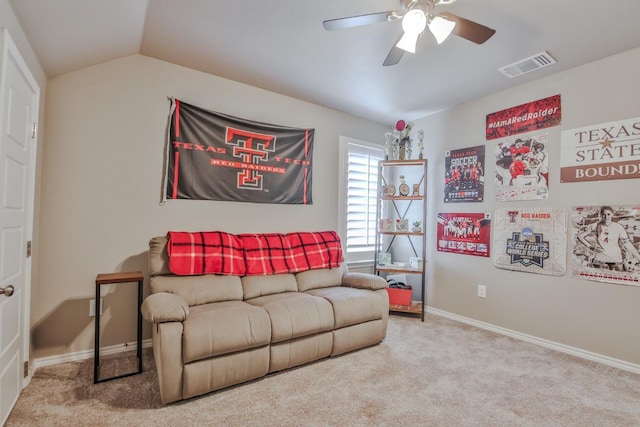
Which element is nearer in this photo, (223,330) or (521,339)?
(223,330)

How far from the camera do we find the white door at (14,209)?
5.26ft

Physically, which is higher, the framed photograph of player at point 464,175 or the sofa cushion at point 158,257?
the framed photograph of player at point 464,175

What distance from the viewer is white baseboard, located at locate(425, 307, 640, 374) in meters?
2.50

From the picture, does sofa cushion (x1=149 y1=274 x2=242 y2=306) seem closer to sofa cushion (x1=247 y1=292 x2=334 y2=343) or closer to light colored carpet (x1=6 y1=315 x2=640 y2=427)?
sofa cushion (x1=247 y1=292 x2=334 y2=343)

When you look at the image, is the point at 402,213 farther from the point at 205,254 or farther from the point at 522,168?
the point at 205,254

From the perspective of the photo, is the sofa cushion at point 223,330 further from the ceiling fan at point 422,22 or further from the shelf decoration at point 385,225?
the shelf decoration at point 385,225

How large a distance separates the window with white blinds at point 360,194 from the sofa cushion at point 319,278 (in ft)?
2.64

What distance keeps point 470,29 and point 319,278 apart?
92.3 inches

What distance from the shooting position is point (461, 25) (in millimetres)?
1812

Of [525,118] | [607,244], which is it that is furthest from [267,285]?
[525,118]

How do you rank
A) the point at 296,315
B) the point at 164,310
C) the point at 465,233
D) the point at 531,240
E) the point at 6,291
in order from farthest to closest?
the point at 465,233 < the point at 531,240 < the point at 296,315 < the point at 164,310 < the point at 6,291

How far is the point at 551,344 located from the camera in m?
2.90

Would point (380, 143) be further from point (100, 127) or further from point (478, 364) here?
point (100, 127)

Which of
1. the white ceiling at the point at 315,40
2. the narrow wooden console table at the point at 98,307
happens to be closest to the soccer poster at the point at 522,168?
the white ceiling at the point at 315,40
